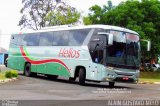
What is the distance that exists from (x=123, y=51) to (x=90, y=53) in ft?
6.10

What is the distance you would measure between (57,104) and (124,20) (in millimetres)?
34843

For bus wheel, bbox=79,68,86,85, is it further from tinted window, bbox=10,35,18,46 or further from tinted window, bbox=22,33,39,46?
tinted window, bbox=10,35,18,46

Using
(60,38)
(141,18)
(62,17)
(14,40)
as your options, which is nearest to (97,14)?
(141,18)

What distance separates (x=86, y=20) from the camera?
5862 cm

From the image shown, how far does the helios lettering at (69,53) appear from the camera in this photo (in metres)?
25.0

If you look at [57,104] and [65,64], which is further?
[65,64]

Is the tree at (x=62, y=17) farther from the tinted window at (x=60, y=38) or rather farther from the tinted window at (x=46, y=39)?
the tinted window at (x=60, y=38)

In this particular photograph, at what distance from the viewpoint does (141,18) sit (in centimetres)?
4706

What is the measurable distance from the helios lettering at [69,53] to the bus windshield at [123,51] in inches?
108

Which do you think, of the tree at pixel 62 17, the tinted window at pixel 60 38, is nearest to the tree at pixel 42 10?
the tree at pixel 62 17

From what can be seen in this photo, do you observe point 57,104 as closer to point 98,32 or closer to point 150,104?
point 150,104

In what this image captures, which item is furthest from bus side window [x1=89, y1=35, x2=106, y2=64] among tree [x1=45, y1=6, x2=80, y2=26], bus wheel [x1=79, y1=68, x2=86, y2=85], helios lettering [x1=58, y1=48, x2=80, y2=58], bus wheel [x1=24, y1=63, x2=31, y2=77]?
tree [x1=45, y1=6, x2=80, y2=26]

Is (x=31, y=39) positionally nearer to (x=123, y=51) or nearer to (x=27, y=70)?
(x=27, y=70)

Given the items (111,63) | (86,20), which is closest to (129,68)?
(111,63)
